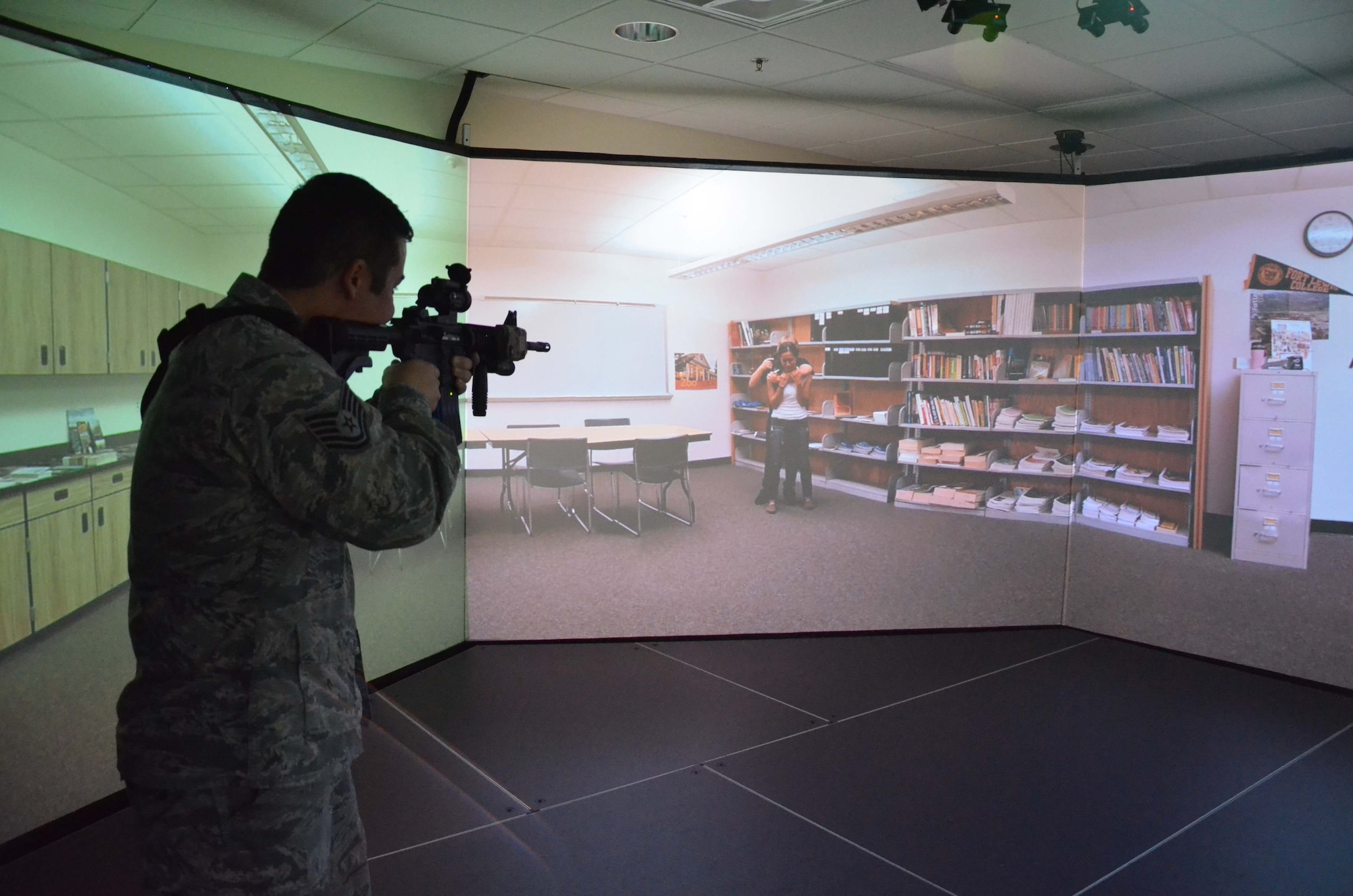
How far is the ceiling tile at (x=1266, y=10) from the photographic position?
294 centimetres

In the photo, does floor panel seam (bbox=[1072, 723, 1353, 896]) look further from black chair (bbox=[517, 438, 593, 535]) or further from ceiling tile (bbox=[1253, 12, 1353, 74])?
ceiling tile (bbox=[1253, 12, 1353, 74])

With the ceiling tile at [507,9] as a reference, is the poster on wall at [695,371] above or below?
below

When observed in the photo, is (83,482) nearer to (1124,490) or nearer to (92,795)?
(92,795)

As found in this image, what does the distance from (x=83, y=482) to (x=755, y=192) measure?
3.14 m

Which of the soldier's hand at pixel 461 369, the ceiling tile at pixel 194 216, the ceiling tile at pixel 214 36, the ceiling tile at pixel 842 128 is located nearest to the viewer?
the soldier's hand at pixel 461 369

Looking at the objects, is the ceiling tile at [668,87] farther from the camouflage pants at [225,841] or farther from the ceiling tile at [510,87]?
the camouflage pants at [225,841]

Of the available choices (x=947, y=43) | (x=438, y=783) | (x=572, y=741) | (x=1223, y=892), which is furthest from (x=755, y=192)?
(x=1223, y=892)

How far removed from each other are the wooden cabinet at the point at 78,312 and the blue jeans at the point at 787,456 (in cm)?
306

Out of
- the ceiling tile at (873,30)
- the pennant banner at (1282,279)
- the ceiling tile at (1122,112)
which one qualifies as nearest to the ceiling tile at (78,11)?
the ceiling tile at (873,30)

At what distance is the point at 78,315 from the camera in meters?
2.31

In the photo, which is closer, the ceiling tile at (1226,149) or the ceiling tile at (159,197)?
the ceiling tile at (159,197)

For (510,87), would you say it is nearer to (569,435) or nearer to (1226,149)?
(569,435)

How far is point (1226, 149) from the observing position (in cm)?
482

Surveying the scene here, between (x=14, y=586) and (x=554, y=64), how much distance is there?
2.73m
